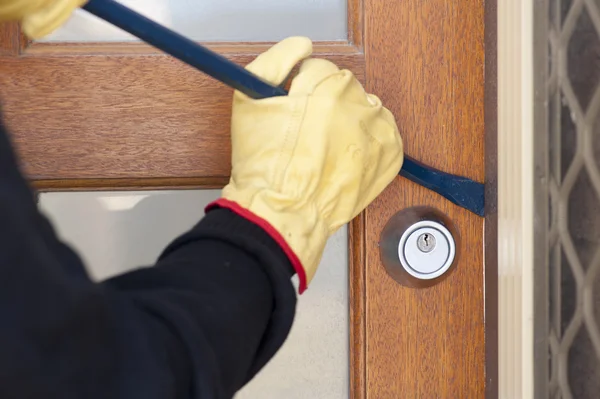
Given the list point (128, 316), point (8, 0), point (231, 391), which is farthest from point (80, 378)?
point (8, 0)

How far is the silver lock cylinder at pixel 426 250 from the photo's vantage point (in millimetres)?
741

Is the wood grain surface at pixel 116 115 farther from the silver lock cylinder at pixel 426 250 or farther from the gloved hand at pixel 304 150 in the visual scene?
the silver lock cylinder at pixel 426 250

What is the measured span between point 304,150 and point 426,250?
19cm

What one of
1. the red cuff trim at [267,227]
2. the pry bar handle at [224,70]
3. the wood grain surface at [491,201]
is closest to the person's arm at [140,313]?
the red cuff trim at [267,227]

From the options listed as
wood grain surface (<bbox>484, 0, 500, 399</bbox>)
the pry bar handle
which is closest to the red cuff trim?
the pry bar handle

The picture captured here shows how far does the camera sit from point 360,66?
2.42 feet

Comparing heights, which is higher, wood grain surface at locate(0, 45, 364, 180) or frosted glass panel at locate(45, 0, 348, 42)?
frosted glass panel at locate(45, 0, 348, 42)

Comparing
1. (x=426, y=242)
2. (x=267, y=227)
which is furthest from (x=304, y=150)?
(x=426, y=242)

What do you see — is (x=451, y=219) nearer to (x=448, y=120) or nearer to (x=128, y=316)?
(x=448, y=120)

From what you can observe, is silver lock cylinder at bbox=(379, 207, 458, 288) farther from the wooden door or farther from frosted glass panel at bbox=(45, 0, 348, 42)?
frosted glass panel at bbox=(45, 0, 348, 42)

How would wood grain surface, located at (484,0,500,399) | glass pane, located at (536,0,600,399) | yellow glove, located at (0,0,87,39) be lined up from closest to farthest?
yellow glove, located at (0,0,87,39) < glass pane, located at (536,0,600,399) < wood grain surface, located at (484,0,500,399)

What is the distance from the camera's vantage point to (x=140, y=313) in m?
0.43

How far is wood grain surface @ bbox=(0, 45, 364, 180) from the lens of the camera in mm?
720

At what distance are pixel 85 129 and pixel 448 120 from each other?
15.1 inches
